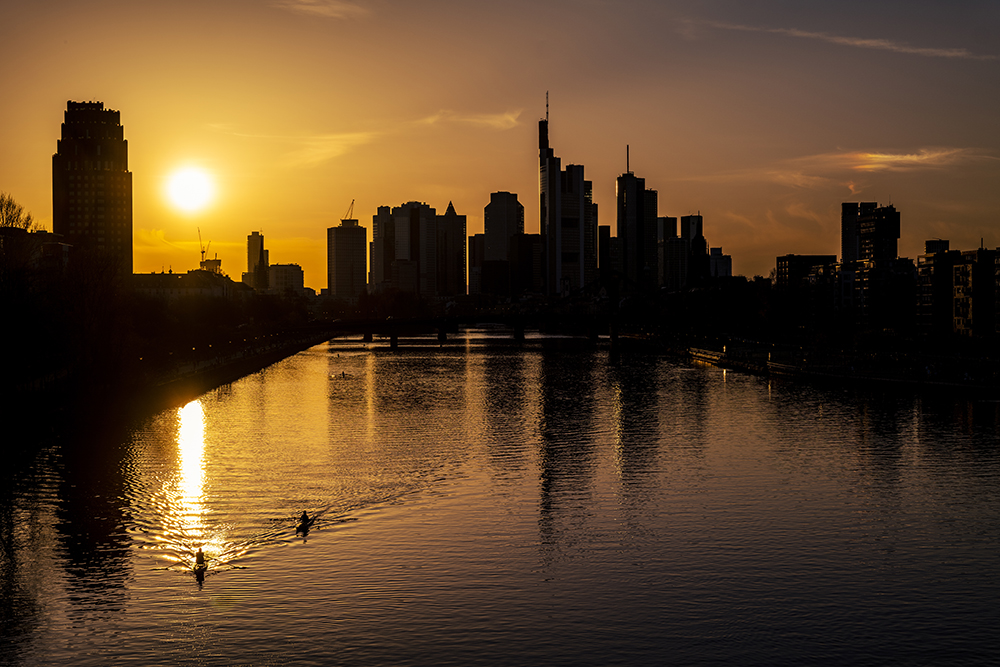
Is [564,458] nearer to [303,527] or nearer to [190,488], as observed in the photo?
[190,488]

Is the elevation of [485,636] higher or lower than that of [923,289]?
lower

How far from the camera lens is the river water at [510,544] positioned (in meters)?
26.2

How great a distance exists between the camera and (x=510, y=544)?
35.0m

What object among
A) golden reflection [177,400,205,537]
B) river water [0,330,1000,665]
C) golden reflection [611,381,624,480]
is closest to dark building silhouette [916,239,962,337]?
golden reflection [611,381,624,480]

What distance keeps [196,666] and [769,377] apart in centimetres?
9070

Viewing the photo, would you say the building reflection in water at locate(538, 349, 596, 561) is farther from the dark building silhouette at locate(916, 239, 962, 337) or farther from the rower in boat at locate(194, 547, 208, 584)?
the dark building silhouette at locate(916, 239, 962, 337)

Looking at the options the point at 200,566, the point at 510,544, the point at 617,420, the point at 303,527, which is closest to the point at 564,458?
the point at 617,420

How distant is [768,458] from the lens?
54.0 metres

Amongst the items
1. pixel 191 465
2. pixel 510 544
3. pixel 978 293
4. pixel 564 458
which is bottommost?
pixel 510 544

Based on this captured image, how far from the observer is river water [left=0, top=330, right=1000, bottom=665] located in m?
26.2

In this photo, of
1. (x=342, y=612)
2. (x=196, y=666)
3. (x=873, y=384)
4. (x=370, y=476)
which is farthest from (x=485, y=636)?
(x=873, y=384)

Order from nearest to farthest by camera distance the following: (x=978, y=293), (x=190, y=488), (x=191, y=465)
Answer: (x=190, y=488), (x=191, y=465), (x=978, y=293)

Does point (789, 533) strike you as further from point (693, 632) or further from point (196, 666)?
point (196, 666)

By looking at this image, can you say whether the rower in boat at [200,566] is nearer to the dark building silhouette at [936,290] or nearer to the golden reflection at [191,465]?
the golden reflection at [191,465]
